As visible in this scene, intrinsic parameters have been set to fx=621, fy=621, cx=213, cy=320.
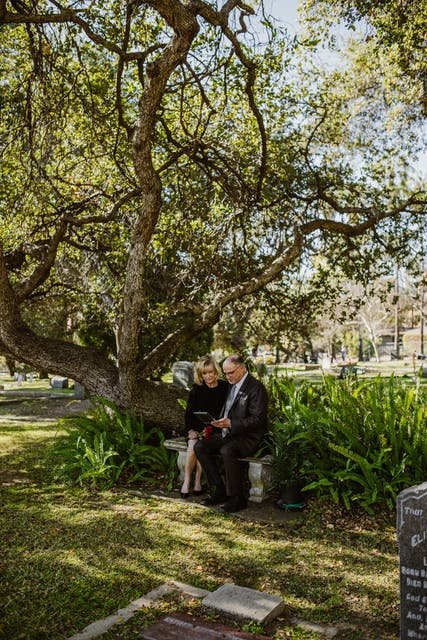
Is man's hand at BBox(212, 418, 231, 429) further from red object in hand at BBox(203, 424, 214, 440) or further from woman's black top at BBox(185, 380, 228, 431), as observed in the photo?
woman's black top at BBox(185, 380, 228, 431)

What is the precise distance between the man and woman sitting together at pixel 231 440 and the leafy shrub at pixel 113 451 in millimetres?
860

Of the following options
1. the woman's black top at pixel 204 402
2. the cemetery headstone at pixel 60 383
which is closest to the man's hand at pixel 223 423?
the woman's black top at pixel 204 402

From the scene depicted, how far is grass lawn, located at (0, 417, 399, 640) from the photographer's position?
4301mm

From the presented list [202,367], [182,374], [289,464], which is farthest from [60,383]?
[289,464]

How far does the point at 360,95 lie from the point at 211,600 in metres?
13.3

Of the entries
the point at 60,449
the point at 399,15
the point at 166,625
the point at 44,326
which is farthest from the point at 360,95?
the point at 44,326

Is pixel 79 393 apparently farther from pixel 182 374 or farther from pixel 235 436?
pixel 235 436

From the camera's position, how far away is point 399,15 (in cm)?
927

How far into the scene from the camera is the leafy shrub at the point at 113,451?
325 inches

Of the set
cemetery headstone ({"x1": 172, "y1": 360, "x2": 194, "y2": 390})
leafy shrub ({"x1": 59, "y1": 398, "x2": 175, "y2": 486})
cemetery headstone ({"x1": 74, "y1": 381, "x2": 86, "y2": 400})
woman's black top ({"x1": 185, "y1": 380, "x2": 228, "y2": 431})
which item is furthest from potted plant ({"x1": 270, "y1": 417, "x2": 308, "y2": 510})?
cemetery headstone ({"x1": 74, "y1": 381, "x2": 86, "y2": 400})

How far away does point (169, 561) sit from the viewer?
5363mm

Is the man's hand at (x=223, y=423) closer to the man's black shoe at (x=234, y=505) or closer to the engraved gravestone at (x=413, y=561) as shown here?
the man's black shoe at (x=234, y=505)

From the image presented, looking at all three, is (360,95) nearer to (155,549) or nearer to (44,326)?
(155,549)

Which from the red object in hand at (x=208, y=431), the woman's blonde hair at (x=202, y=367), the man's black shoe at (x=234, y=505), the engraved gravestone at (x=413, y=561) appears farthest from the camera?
the woman's blonde hair at (x=202, y=367)
